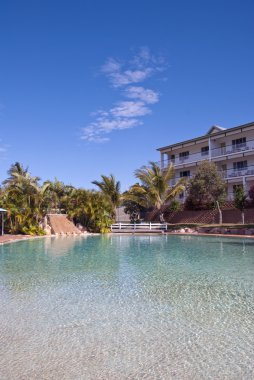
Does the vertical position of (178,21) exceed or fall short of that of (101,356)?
it exceeds it


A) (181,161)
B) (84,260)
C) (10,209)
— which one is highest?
(181,161)

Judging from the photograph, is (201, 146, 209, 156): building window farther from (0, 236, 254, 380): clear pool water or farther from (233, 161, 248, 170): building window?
(0, 236, 254, 380): clear pool water

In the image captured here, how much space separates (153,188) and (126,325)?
91.6 ft

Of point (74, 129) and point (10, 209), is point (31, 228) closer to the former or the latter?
point (10, 209)

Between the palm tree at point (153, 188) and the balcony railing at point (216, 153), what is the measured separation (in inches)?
177

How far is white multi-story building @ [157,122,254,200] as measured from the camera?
106 ft

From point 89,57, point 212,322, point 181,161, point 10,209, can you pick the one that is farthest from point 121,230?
point 212,322

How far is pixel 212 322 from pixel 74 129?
21963 millimetres

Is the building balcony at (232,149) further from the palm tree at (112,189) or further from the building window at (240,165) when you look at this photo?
the palm tree at (112,189)

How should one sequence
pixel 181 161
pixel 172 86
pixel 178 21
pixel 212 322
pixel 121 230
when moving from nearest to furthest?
pixel 212 322 < pixel 178 21 < pixel 172 86 < pixel 121 230 < pixel 181 161

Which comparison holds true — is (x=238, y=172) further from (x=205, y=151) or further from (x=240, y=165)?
(x=205, y=151)

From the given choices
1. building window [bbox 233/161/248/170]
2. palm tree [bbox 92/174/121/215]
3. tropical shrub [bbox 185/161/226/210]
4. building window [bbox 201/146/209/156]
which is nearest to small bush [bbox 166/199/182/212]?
tropical shrub [bbox 185/161/226/210]

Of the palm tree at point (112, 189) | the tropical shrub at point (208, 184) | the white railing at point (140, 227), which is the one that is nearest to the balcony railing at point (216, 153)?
the tropical shrub at point (208, 184)

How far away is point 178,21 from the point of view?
13797 millimetres
